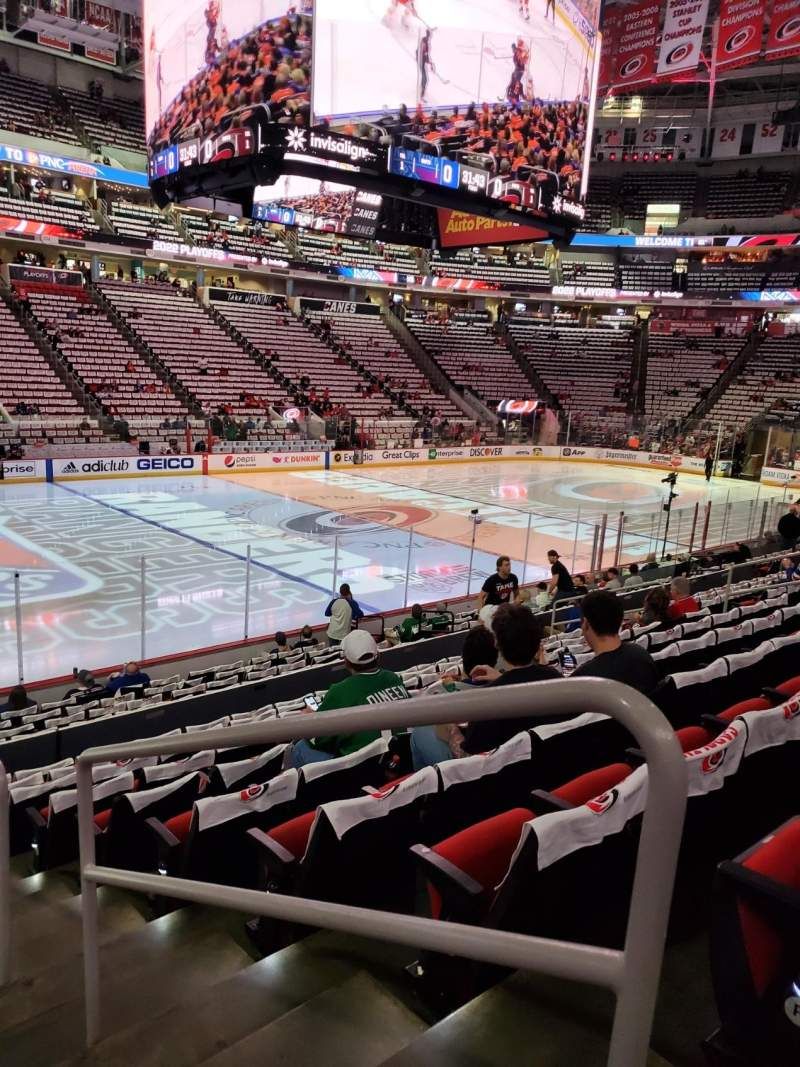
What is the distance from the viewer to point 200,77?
1359 cm

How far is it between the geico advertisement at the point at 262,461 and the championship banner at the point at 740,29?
71.7 feet

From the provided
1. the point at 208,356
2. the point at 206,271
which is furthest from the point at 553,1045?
the point at 206,271

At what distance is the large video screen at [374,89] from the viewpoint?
12977mm

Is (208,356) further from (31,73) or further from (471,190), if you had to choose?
(471,190)

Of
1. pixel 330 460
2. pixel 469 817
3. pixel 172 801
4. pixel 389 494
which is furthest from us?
pixel 330 460

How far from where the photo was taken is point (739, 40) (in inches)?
1153

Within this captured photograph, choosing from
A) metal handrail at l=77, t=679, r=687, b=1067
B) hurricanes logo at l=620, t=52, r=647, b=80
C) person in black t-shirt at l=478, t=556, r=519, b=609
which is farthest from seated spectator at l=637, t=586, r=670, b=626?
hurricanes logo at l=620, t=52, r=647, b=80

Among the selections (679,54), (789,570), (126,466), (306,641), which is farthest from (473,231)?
(679,54)

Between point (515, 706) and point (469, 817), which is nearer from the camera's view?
point (515, 706)

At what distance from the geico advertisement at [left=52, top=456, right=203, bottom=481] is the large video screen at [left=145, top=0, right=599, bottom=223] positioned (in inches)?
538

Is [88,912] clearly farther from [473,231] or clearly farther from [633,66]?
[633,66]

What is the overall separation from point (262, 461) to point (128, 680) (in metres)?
22.0

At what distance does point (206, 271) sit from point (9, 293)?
42.4 ft

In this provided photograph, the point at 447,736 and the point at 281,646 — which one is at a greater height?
the point at 447,736
